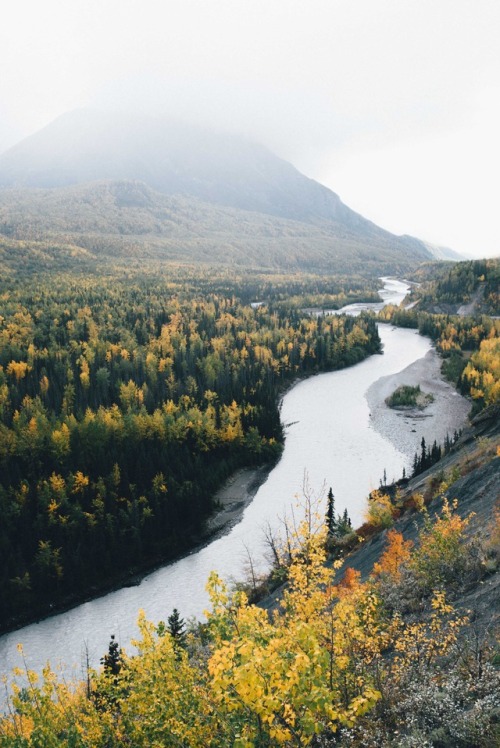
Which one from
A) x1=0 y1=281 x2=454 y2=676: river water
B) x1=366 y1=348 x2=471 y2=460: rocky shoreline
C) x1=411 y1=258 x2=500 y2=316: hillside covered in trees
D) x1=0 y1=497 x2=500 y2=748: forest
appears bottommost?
x1=0 y1=281 x2=454 y2=676: river water

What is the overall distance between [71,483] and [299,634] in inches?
2294

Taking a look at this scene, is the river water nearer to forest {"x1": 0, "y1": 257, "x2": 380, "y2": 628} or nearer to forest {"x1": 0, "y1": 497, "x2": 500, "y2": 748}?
forest {"x1": 0, "y1": 257, "x2": 380, "y2": 628}

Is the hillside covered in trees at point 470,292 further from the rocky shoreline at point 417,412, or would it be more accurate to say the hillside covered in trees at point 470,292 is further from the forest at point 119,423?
the rocky shoreline at point 417,412

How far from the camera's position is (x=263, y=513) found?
62.4 metres

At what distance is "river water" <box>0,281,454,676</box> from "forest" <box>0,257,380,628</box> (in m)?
3.73

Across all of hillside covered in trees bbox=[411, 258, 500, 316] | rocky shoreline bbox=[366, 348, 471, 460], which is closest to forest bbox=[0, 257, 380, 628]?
rocky shoreline bbox=[366, 348, 471, 460]

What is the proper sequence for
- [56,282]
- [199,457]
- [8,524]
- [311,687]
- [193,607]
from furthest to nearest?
[56,282]
[199,457]
[8,524]
[193,607]
[311,687]

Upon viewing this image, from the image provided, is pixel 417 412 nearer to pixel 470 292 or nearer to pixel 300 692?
pixel 300 692

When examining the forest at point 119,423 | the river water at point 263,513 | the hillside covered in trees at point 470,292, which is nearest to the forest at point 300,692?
the river water at point 263,513

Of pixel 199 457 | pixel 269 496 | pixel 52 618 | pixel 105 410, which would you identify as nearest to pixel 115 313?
pixel 105 410

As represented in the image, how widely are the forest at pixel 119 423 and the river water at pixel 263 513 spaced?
147 inches

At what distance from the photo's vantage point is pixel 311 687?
902cm

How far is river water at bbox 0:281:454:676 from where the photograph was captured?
44.5m

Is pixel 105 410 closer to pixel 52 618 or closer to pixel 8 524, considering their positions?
pixel 8 524
